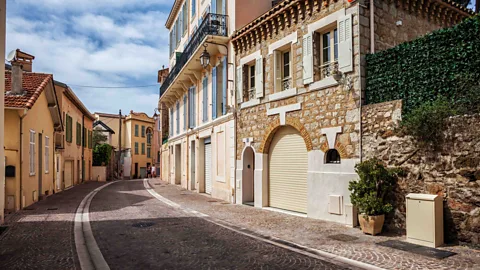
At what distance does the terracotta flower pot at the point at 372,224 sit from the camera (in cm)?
791

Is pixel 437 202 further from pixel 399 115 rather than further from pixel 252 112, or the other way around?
pixel 252 112

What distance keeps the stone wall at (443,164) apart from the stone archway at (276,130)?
2181mm

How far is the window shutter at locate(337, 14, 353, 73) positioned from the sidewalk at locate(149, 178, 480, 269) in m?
4.23

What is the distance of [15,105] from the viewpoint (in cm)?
1217

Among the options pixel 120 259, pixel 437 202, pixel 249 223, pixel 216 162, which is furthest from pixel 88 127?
pixel 437 202

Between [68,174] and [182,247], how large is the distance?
2011 cm

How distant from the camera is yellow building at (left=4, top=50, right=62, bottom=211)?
12.2 m

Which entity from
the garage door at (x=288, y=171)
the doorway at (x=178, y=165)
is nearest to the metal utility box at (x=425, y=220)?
the garage door at (x=288, y=171)

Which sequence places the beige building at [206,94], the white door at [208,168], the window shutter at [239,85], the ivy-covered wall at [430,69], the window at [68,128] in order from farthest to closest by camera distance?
the window at [68,128], the white door at [208,168], the beige building at [206,94], the window shutter at [239,85], the ivy-covered wall at [430,69]

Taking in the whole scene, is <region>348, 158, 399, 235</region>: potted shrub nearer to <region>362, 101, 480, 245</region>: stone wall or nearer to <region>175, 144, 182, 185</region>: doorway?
<region>362, 101, 480, 245</region>: stone wall

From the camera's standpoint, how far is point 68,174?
24.0 meters

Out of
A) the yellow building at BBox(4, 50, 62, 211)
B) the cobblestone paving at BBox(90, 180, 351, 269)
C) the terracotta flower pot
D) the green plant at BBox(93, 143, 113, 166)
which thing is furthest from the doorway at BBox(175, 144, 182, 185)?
the terracotta flower pot

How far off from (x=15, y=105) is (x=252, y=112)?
8415 mm

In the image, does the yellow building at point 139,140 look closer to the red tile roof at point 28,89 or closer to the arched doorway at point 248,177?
the red tile roof at point 28,89
